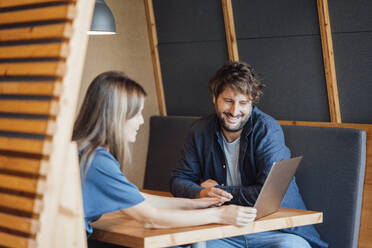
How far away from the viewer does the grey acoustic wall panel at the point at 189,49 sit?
168 inches

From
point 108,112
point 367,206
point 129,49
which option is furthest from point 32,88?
point 129,49

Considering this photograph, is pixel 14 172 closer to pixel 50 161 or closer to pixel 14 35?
pixel 50 161

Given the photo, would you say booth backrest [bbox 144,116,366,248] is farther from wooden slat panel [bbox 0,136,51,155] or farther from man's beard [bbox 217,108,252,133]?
wooden slat panel [bbox 0,136,51,155]

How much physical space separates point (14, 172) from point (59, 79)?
28cm

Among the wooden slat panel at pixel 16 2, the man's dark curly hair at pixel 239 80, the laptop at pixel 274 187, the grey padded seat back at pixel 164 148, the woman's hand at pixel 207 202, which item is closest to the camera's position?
the wooden slat panel at pixel 16 2

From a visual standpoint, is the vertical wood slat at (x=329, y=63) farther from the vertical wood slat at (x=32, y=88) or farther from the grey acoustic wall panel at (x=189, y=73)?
the vertical wood slat at (x=32, y=88)

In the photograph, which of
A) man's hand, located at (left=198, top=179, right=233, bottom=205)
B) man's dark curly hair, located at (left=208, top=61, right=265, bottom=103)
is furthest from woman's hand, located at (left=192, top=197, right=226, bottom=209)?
man's dark curly hair, located at (left=208, top=61, right=265, bottom=103)

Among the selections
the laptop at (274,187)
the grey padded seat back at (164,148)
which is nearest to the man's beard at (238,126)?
the laptop at (274,187)

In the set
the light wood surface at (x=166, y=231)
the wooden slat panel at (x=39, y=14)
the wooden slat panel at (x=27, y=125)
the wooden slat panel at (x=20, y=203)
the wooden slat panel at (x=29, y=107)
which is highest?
the wooden slat panel at (x=39, y=14)

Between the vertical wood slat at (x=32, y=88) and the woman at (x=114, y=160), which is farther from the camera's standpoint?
the woman at (x=114, y=160)

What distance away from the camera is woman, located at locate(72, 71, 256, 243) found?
1979 mm

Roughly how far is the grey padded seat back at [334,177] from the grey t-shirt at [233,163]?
498 mm

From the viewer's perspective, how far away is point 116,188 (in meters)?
Answer: 2.00

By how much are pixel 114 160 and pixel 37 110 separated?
747 millimetres
